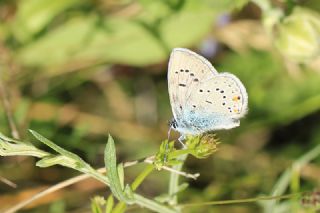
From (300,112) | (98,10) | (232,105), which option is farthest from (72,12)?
(232,105)

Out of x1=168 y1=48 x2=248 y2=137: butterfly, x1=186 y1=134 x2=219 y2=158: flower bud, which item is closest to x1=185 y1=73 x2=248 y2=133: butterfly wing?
x1=168 y1=48 x2=248 y2=137: butterfly

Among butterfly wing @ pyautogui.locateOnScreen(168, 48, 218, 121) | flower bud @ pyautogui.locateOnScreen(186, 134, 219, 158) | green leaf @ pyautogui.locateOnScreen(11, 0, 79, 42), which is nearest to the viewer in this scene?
flower bud @ pyautogui.locateOnScreen(186, 134, 219, 158)

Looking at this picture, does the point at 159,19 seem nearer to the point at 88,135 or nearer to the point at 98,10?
the point at 98,10

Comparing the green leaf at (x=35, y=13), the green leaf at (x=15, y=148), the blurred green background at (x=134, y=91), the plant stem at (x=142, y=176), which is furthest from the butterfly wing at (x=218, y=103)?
the green leaf at (x=35, y=13)

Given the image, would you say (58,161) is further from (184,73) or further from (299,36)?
(299,36)

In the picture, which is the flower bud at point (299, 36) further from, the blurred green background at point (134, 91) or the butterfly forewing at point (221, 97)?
the butterfly forewing at point (221, 97)

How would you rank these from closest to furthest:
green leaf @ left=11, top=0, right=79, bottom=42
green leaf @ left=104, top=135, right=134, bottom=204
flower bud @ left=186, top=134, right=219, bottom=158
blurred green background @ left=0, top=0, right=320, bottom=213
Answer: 1. green leaf @ left=104, top=135, right=134, bottom=204
2. flower bud @ left=186, top=134, right=219, bottom=158
3. blurred green background @ left=0, top=0, right=320, bottom=213
4. green leaf @ left=11, top=0, right=79, bottom=42

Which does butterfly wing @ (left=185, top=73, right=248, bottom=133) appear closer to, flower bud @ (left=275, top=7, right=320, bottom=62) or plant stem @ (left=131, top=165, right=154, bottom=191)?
plant stem @ (left=131, top=165, right=154, bottom=191)
